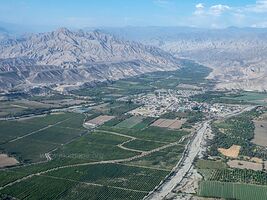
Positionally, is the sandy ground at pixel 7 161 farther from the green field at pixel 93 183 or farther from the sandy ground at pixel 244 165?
the sandy ground at pixel 244 165

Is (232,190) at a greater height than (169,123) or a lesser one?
greater

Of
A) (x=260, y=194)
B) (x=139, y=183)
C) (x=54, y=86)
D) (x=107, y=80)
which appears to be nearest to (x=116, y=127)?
(x=139, y=183)

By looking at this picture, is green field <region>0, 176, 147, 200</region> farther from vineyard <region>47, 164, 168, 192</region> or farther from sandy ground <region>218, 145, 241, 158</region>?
sandy ground <region>218, 145, 241, 158</region>

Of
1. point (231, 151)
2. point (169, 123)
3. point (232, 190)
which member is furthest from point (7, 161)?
Answer: point (169, 123)

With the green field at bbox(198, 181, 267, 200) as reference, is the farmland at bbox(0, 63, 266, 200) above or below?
below

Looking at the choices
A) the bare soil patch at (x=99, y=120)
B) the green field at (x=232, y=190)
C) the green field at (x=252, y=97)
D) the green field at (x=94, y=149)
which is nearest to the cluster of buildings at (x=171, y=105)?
the bare soil patch at (x=99, y=120)

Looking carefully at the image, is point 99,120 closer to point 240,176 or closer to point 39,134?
point 39,134

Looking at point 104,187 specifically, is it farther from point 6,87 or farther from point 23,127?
point 6,87

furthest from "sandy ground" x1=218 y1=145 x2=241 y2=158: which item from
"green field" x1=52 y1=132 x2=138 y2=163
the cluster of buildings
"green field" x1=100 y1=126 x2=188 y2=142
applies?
the cluster of buildings
